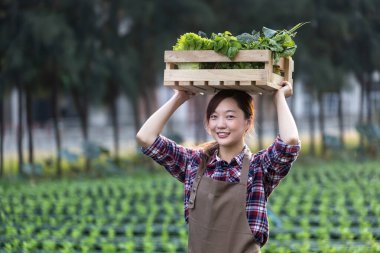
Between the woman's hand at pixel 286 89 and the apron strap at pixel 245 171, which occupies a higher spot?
the woman's hand at pixel 286 89

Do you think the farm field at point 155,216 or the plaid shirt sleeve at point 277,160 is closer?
the plaid shirt sleeve at point 277,160

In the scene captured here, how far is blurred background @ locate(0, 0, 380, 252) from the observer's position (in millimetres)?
8867

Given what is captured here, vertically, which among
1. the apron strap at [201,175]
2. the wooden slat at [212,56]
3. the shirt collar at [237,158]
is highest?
the wooden slat at [212,56]

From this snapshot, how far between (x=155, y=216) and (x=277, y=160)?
595 cm

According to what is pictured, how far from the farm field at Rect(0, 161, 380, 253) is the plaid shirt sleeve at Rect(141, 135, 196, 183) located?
260 cm

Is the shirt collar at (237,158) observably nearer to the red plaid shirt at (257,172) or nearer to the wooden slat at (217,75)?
the red plaid shirt at (257,172)

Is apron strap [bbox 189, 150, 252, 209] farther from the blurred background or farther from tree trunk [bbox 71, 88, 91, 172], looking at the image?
tree trunk [bbox 71, 88, 91, 172]

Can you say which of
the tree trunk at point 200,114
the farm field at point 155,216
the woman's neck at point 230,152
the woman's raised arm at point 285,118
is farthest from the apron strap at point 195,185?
the tree trunk at point 200,114

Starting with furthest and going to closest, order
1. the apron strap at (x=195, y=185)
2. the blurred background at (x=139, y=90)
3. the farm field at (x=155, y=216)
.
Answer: the blurred background at (x=139, y=90), the farm field at (x=155, y=216), the apron strap at (x=195, y=185)

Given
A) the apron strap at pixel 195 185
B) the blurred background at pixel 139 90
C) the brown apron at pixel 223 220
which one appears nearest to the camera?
the brown apron at pixel 223 220

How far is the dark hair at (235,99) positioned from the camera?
365 cm

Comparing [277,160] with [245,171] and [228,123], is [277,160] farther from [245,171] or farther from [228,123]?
[228,123]

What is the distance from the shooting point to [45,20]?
15273 mm

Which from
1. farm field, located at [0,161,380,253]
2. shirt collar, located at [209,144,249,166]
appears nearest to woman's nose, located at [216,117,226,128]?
shirt collar, located at [209,144,249,166]
